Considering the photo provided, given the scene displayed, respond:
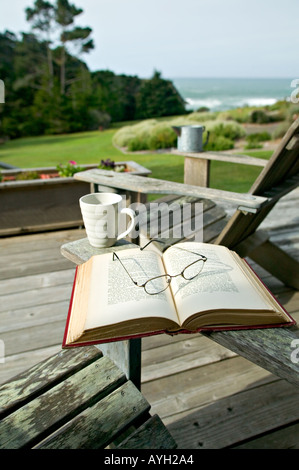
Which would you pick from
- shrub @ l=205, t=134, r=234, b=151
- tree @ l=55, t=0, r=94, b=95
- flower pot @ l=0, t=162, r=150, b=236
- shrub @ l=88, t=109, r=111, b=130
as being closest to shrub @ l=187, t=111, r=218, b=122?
shrub @ l=205, t=134, r=234, b=151

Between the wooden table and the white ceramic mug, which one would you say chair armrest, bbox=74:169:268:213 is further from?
the white ceramic mug

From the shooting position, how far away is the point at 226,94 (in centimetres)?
2867

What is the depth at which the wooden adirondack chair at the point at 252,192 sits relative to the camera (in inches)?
57.9

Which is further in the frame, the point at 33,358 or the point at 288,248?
the point at 288,248

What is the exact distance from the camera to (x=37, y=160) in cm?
679

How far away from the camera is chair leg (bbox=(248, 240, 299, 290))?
85.4 inches

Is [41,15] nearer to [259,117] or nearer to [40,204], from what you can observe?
[259,117]

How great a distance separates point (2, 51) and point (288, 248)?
11706 mm

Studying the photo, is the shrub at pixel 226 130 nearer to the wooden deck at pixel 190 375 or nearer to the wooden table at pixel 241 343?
the wooden deck at pixel 190 375

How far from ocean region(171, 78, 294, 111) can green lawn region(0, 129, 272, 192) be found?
992 mm
